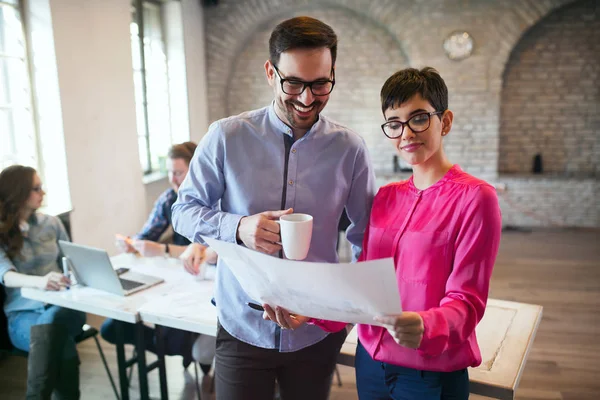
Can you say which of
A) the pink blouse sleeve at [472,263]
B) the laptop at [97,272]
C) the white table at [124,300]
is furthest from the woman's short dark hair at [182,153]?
the pink blouse sleeve at [472,263]

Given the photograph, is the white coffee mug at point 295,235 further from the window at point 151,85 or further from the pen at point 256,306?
the window at point 151,85

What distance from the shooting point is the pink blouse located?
1.06m

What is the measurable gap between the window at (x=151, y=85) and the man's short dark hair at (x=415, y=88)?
13.5 ft

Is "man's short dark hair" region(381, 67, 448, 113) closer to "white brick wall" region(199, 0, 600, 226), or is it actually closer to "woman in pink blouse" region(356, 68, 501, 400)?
"woman in pink blouse" region(356, 68, 501, 400)

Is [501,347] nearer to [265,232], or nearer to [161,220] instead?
[265,232]

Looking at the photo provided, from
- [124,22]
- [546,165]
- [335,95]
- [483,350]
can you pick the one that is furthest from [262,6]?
[483,350]

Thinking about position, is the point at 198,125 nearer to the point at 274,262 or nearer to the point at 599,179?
the point at 599,179

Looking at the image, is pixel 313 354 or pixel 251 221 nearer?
pixel 251 221

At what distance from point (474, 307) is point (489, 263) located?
0.10 meters

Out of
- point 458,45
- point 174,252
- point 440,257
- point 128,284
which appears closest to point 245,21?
point 458,45

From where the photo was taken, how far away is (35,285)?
222 centimetres

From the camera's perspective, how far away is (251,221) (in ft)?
3.96

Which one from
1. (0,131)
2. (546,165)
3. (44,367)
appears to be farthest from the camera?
(546,165)

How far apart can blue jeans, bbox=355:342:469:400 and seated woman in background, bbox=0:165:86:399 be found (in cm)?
152
